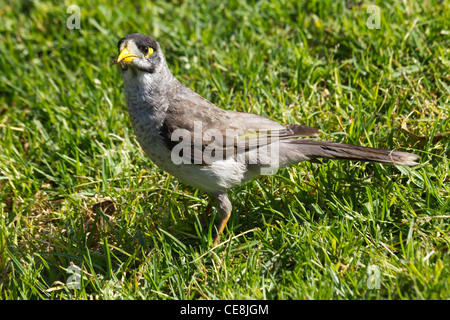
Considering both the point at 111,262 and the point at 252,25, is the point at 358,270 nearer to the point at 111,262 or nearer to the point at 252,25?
the point at 111,262

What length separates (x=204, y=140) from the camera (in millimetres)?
4254

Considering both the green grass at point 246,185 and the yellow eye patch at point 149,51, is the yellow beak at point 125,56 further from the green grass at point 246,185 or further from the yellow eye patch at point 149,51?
the green grass at point 246,185

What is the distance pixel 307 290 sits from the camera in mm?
3449

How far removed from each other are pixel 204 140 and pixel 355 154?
121cm

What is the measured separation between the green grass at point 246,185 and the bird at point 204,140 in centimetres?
30

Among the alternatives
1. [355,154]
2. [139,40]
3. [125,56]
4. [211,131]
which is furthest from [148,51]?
[355,154]

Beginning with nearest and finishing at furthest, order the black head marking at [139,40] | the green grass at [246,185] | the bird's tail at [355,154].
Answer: the green grass at [246,185] < the bird's tail at [355,154] < the black head marking at [139,40]

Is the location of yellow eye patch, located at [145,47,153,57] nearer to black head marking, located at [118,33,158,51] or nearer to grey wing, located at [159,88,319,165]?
black head marking, located at [118,33,158,51]

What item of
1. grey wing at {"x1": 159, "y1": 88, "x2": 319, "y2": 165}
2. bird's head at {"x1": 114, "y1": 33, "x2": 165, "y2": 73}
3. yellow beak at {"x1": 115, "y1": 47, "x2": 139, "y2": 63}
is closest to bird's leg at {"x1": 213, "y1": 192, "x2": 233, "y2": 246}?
grey wing at {"x1": 159, "y1": 88, "x2": 319, "y2": 165}

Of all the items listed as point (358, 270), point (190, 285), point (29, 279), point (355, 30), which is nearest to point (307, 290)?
point (358, 270)

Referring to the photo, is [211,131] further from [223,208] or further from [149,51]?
[149,51]

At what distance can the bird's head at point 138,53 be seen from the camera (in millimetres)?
4176

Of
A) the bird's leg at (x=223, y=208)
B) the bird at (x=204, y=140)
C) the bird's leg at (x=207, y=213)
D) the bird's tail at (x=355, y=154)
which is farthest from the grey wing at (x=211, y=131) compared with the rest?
the bird's leg at (x=207, y=213)

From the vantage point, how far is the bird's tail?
4.10 m
